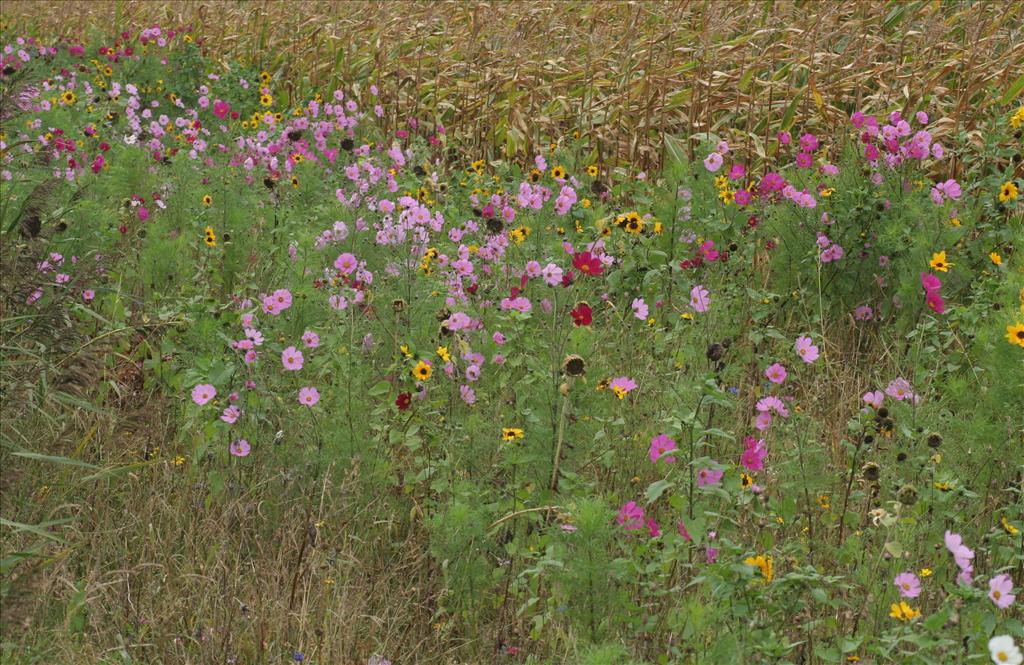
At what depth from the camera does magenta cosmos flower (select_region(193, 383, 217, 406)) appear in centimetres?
310

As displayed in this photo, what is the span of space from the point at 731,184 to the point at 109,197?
271 cm

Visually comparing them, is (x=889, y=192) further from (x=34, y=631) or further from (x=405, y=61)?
(x=405, y=61)

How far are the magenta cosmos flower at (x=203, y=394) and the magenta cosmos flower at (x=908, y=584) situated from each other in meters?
1.84

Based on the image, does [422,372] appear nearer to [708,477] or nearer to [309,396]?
[309,396]

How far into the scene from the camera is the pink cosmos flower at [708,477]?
8.18ft

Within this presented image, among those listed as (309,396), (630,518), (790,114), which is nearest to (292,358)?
(309,396)

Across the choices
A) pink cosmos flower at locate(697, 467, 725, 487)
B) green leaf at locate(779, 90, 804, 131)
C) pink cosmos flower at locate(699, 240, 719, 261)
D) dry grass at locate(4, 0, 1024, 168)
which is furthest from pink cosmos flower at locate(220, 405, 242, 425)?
green leaf at locate(779, 90, 804, 131)

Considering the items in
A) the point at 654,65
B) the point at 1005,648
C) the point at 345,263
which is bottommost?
A: the point at 654,65

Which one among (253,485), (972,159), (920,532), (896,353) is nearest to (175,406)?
(253,485)

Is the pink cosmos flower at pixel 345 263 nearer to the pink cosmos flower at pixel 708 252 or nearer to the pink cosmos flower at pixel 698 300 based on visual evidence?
the pink cosmos flower at pixel 698 300

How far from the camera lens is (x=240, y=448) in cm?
306

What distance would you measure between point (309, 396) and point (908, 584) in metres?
1.61

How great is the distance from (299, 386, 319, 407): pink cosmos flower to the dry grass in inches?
121

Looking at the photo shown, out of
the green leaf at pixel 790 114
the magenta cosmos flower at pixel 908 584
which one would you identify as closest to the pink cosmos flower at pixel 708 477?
the magenta cosmos flower at pixel 908 584
